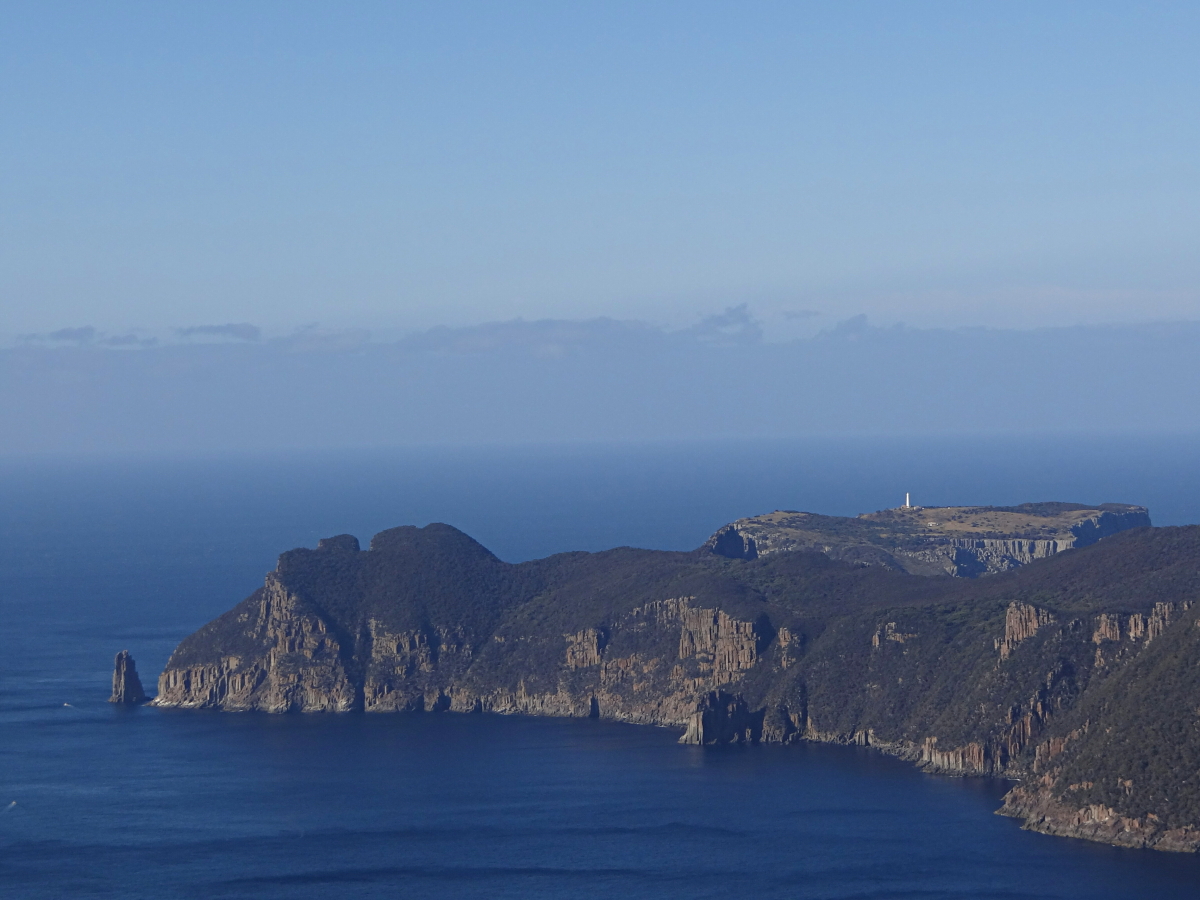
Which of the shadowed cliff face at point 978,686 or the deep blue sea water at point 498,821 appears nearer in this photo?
the deep blue sea water at point 498,821

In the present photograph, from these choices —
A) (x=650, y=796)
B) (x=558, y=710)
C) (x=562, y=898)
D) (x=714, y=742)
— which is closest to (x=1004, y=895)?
(x=562, y=898)

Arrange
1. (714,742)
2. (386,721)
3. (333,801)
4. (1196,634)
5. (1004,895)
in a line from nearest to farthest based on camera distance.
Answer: (1004,895), (1196,634), (333,801), (714,742), (386,721)

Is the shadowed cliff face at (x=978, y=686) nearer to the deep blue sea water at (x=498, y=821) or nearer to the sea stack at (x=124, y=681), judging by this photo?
the sea stack at (x=124, y=681)

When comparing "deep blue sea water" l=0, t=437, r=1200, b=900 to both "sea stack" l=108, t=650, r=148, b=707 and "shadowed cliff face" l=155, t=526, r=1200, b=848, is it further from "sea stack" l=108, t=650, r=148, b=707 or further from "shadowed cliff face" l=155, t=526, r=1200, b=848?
"sea stack" l=108, t=650, r=148, b=707

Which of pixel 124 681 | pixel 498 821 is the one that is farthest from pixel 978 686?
pixel 124 681

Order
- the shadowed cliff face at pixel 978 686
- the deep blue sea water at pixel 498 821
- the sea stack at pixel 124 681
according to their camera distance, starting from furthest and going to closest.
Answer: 1. the sea stack at pixel 124 681
2. the shadowed cliff face at pixel 978 686
3. the deep blue sea water at pixel 498 821

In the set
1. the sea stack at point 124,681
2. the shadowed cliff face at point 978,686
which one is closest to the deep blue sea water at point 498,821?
the shadowed cliff face at point 978,686

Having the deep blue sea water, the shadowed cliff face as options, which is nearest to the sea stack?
the shadowed cliff face

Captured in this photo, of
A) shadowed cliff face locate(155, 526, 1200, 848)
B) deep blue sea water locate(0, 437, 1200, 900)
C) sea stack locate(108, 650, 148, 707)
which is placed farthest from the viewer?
sea stack locate(108, 650, 148, 707)

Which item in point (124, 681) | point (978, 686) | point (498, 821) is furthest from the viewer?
point (124, 681)

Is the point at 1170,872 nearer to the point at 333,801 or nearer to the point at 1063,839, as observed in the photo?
the point at 1063,839

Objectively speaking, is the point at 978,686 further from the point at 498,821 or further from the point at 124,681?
the point at 124,681
